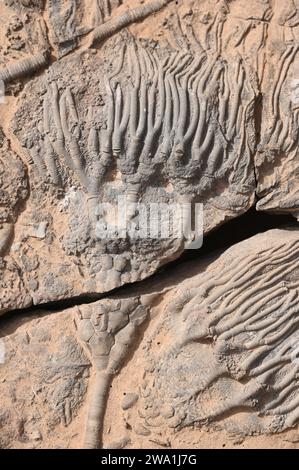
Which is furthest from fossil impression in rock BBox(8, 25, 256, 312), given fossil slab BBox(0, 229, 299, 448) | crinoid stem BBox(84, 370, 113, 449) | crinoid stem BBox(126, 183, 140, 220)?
crinoid stem BBox(84, 370, 113, 449)

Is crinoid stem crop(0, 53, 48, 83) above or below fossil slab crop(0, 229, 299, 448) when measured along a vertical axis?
above

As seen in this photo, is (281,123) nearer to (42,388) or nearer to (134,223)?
(134,223)

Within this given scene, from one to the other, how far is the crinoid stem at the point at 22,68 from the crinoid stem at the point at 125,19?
0.14m

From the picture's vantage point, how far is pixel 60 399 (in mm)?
1832

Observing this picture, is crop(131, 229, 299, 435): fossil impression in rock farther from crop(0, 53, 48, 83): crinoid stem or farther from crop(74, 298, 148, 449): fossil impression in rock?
crop(0, 53, 48, 83): crinoid stem

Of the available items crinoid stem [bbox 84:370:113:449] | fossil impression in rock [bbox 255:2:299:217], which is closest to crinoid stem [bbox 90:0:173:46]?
fossil impression in rock [bbox 255:2:299:217]

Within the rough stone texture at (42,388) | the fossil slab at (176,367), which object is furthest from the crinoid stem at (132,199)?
the rough stone texture at (42,388)

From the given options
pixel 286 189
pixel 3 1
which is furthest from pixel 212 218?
pixel 3 1

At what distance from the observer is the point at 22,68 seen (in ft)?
6.00

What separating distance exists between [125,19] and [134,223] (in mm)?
535

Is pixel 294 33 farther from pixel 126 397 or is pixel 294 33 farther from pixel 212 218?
pixel 126 397

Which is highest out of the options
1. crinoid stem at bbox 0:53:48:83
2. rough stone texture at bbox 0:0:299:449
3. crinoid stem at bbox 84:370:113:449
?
crinoid stem at bbox 0:53:48:83

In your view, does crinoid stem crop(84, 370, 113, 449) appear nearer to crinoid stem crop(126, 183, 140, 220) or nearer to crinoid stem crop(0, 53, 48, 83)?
crinoid stem crop(126, 183, 140, 220)

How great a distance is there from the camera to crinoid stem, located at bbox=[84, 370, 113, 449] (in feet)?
6.01
